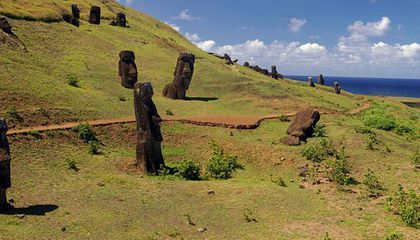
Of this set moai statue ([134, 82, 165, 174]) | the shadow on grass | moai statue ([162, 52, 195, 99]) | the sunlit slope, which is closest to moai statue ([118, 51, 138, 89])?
the sunlit slope

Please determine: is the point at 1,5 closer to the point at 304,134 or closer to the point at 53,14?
the point at 53,14

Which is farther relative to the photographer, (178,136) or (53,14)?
(53,14)

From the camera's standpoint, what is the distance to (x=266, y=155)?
2595 centimetres

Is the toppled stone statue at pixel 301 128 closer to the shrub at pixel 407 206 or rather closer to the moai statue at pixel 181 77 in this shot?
the shrub at pixel 407 206

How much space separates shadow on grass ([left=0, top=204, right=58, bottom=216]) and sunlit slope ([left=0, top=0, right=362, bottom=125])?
10529 mm

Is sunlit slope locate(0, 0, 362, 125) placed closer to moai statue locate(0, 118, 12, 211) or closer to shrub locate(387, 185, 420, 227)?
moai statue locate(0, 118, 12, 211)

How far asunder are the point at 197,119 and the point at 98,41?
26.1 m

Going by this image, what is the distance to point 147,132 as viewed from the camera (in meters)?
22.7

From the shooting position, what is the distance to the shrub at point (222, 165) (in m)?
23.0

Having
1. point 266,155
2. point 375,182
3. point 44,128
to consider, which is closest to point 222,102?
point 266,155

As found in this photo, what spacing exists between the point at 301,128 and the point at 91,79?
65.2 feet

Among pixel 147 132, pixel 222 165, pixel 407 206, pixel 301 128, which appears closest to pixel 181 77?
pixel 301 128

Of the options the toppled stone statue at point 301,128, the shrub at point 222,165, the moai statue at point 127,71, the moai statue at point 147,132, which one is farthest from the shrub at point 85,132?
the moai statue at point 127,71

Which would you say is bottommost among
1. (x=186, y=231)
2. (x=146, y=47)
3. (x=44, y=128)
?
(x=186, y=231)
